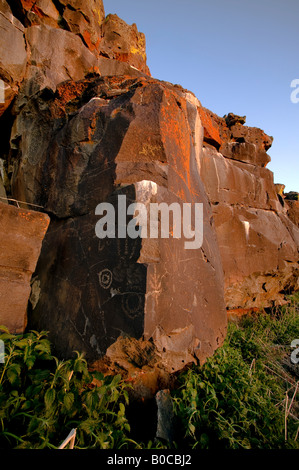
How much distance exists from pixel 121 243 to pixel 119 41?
18.9ft

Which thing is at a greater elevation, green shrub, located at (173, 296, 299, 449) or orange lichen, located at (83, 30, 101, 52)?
orange lichen, located at (83, 30, 101, 52)

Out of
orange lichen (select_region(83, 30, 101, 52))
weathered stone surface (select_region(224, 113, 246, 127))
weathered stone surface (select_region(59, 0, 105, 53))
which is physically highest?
weathered stone surface (select_region(59, 0, 105, 53))

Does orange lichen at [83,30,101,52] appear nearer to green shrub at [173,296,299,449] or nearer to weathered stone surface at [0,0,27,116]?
weathered stone surface at [0,0,27,116]

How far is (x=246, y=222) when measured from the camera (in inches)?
170

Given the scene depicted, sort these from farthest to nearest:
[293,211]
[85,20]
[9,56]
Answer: [293,211] < [85,20] < [9,56]

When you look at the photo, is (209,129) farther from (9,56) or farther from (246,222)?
(9,56)

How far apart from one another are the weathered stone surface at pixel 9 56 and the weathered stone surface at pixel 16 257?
3.01 metres

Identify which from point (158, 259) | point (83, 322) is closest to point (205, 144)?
point (158, 259)

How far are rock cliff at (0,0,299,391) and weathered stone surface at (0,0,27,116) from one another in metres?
0.02

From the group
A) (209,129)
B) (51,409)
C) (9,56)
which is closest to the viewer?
(51,409)

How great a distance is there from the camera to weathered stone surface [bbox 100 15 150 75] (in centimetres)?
535

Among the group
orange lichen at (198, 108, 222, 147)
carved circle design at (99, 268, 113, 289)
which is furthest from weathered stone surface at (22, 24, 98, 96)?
carved circle design at (99, 268, 113, 289)

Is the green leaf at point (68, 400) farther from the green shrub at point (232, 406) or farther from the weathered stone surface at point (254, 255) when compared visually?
the weathered stone surface at point (254, 255)

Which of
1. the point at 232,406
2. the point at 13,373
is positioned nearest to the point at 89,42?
the point at 13,373
